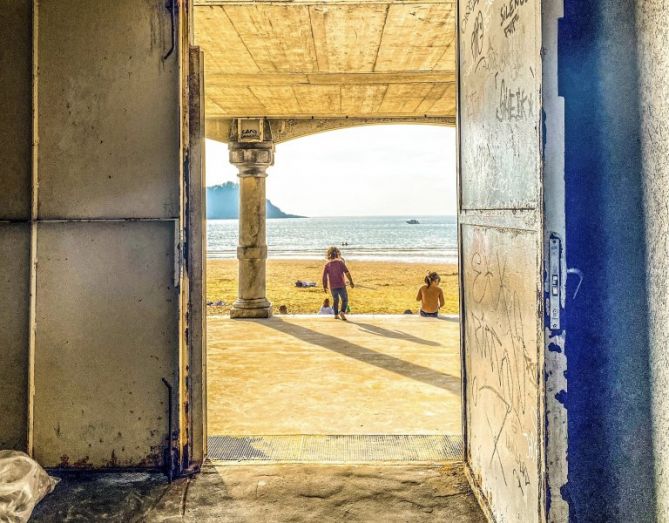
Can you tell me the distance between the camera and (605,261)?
1.69 m

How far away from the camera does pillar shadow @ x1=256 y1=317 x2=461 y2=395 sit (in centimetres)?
477

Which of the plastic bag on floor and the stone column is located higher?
the stone column

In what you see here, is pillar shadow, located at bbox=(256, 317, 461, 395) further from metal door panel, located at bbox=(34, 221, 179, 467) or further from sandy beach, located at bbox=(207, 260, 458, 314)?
sandy beach, located at bbox=(207, 260, 458, 314)

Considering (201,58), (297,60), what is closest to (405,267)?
(297,60)

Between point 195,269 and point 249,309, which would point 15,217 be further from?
point 249,309

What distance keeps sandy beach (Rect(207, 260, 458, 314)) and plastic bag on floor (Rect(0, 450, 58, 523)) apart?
934 centimetres

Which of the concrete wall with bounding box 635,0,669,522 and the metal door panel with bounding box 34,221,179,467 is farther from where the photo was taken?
the metal door panel with bounding box 34,221,179,467

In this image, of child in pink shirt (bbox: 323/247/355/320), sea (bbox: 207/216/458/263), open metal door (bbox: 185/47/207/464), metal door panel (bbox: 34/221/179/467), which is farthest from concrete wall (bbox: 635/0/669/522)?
sea (bbox: 207/216/458/263)

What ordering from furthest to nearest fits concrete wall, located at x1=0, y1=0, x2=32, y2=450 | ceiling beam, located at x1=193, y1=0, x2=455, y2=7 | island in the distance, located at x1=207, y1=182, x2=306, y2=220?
1. island in the distance, located at x1=207, y1=182, x2=306, y2=220
2. ceiling beam, located at x1=193, y1=0, x2=455, y2=7
3. concrete wall, located at x1=0, y1=0, x2=32, y2=450

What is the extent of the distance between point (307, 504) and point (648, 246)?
203 centimetres

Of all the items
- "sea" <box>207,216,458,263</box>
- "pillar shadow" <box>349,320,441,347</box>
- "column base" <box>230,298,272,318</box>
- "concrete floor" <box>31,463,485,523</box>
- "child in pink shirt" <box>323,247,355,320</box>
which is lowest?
"concrete floor" <box>31,463,485,523</box>

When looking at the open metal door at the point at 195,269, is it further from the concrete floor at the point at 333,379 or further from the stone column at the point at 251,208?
the stone column at the point at 251,208

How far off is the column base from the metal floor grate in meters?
4.96

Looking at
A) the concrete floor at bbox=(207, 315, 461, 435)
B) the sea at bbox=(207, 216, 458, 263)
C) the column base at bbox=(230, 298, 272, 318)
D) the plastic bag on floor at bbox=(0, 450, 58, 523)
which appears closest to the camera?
the plastic bag on floor at bbox=(0, 450, 58, 523)
